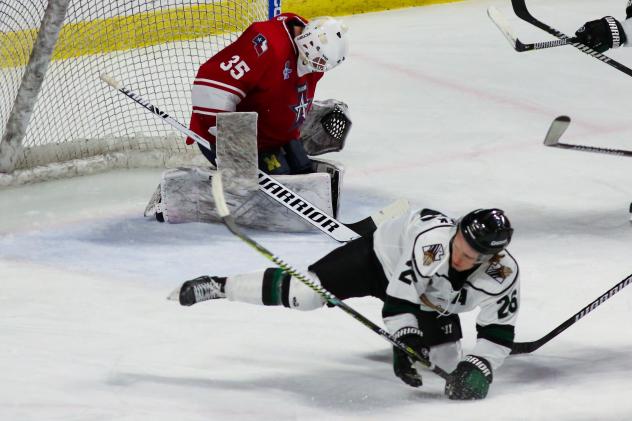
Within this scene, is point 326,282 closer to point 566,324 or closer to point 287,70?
point 566,324

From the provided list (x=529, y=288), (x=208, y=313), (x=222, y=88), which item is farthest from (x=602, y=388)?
(x=222, y=88)

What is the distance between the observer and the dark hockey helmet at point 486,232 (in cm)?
262

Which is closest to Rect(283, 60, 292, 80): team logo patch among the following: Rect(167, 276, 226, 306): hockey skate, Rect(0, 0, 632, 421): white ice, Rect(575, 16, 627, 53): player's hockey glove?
Rect(0, 0, 632, 421): white ice

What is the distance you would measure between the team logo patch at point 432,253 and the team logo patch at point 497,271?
123mm

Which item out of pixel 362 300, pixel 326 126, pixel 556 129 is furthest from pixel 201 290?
pixel 326 126

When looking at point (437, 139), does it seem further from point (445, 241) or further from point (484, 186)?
point (445, 241)

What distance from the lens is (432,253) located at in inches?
107

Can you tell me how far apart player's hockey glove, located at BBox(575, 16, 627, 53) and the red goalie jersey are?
94 centimetres

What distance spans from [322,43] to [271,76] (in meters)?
0.20

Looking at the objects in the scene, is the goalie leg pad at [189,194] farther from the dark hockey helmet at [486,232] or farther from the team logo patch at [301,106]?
the dark hockey helmet at [486,232]

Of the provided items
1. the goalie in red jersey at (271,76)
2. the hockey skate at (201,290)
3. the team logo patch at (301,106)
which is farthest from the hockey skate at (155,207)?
the hockey skate at (201,290)

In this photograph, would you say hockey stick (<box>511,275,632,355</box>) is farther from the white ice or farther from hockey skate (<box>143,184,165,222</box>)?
hockey skate (<box>143,184,165,222</box>)

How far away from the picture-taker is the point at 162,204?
4164 mm

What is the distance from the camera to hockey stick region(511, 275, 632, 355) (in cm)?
298
